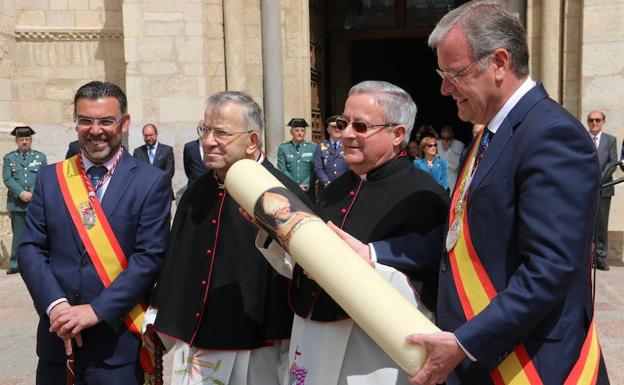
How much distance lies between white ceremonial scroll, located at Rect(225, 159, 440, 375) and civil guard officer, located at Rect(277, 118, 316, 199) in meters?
7.04

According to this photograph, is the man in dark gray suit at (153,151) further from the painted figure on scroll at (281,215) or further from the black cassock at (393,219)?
the painted figure on scroll at (281,215)

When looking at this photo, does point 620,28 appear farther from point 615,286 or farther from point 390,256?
point 390,256

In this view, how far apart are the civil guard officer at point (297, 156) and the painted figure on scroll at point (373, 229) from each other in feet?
22.4

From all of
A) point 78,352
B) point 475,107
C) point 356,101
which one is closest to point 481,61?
point 475,107

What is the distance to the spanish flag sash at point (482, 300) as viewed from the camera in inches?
73.0

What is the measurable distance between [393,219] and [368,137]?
0.32 meters

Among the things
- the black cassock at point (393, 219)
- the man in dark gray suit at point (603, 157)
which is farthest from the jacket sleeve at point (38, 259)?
the man in dark gray suit at point (603, 157)

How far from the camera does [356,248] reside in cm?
233

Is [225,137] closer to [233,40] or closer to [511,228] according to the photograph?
[511,228]

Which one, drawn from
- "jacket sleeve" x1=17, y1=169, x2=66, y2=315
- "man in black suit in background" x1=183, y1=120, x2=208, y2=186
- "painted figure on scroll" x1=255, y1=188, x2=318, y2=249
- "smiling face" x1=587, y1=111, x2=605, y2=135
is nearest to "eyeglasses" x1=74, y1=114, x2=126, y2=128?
"jacket sleeve" x1=17, y1=169, x2=66, y2=315

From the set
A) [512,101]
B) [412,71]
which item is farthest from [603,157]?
[412,71]

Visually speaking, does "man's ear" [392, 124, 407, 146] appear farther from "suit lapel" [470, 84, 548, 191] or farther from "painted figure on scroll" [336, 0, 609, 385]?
"suit lapel" [470, 84, 548, 191]

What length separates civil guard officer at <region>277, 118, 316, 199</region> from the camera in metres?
9.44

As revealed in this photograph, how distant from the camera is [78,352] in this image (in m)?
2.77
